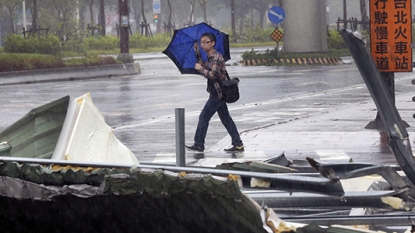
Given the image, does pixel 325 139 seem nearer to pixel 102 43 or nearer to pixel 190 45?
pixel 190 45

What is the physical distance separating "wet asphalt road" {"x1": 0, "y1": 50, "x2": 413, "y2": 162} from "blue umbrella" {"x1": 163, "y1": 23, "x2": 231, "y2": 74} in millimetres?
1205

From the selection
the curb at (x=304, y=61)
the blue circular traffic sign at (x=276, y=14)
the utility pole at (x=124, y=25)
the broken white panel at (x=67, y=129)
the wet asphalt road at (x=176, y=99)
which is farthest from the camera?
the curb at (x=304, y=61)

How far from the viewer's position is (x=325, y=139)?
44.1ft

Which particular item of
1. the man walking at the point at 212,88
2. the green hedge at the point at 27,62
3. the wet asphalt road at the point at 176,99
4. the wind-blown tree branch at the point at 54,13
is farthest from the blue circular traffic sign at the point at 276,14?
the wind-blown tree branch at the point at 54,13

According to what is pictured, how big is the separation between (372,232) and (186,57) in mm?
9349

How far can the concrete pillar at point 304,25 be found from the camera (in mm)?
41812

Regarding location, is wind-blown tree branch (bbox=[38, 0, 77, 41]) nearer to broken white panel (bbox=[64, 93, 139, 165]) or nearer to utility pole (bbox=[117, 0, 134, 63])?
utility pole (bbox=[117, 0, 134, 63])

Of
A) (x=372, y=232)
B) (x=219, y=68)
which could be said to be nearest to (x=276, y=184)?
(x=372, y=232)

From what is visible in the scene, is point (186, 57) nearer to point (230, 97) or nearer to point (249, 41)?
point (230, 97)

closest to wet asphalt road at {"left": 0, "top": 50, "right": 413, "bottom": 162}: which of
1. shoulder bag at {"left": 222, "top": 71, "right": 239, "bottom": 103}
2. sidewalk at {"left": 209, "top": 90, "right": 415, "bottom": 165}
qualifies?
sidewalk at {"left": 209, "top": 90, "right": 415, "bottom": 165}

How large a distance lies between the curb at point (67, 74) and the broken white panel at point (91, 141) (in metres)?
26.3

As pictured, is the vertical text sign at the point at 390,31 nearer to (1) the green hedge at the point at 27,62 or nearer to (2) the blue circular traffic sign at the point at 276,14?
(1) the green hedge at the point at 27,62

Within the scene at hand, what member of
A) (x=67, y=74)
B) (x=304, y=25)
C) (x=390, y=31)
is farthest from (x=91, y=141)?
(x=304, y=25)

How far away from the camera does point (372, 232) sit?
11.1 feet
